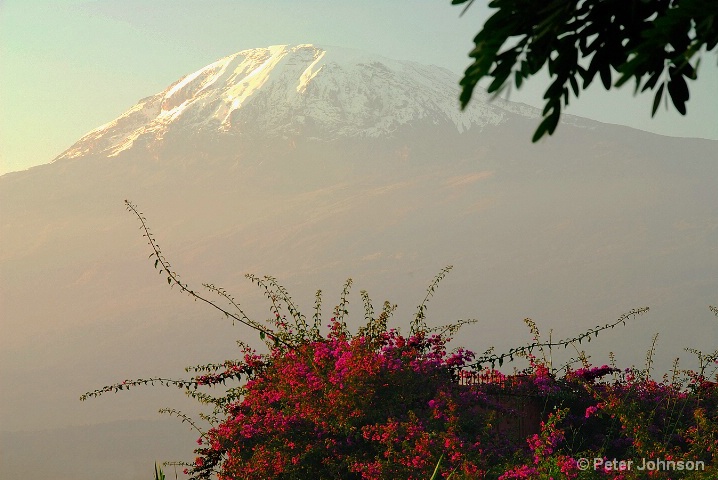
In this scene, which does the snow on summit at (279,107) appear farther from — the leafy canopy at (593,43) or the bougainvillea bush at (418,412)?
the leafy canopy at (593,43)

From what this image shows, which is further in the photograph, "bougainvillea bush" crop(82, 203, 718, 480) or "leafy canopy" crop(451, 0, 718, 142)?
"bougainvillea bush" crop(82, 203, 718, 480)

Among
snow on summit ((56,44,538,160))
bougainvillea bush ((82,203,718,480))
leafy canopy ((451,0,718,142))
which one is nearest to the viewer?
leafy canopy ((451,0,718,142))

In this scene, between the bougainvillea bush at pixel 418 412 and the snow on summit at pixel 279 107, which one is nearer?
the bougainvillea bush at pixel 418 412

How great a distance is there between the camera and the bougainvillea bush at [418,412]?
365 inches

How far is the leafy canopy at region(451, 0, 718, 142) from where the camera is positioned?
153 inches

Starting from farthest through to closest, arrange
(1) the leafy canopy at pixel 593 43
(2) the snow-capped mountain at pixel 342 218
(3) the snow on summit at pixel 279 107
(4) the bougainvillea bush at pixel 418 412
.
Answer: (3) the snow on summit at pixel 279 107 < (2) the snow-capped mountain at pixel 342 218 < (4) the bougainvillea bush at pixel 418 412 < (1) the leafy canopy at pixel 593 43

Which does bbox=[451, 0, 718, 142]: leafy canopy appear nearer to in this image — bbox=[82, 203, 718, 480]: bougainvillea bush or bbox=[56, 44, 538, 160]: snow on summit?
bbox=[82, 203, 718, 480]: bougainvillea bush

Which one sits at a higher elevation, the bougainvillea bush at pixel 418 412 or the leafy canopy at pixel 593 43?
the leafy canopy at pixel 593 43

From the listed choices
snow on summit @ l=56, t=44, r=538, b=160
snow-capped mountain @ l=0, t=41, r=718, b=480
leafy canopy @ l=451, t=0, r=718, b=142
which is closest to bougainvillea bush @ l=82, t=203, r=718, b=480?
leafy canopy @ l=451, t=0, r=718, b=142

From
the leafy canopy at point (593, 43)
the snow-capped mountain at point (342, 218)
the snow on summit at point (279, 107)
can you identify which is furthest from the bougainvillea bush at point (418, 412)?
the snow on summit at point (279, 107)

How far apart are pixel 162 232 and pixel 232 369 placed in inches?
4953

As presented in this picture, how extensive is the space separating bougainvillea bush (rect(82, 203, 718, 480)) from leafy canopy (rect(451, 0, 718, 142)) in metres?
5.25

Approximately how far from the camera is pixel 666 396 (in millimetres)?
11703

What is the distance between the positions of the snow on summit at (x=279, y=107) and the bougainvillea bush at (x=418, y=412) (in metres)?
159
